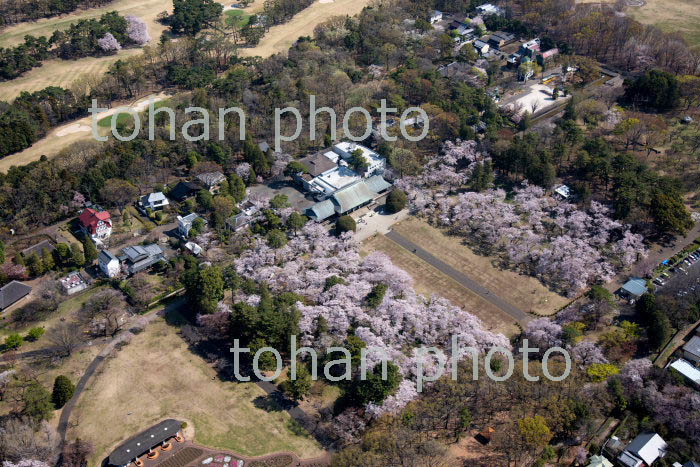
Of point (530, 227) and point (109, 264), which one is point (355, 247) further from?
point (109, 264)

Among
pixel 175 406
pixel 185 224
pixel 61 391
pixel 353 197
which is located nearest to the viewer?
Answer: pixel 61 391

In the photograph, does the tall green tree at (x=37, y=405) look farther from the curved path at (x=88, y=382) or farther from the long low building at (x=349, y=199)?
the long low building at (x=349, y=199)

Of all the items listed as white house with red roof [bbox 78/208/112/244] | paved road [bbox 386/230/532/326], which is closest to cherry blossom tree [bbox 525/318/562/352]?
paved road [bbox 386/230/532/326]

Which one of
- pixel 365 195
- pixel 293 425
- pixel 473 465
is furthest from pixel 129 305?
pixel 473 465

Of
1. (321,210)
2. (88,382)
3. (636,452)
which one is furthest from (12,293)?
(636,452)

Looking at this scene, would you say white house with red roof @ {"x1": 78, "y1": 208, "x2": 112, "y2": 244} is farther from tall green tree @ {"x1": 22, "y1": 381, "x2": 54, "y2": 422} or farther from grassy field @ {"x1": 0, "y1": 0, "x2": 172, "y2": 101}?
grassy field @ {"x1": 0, "y1": 0, "x2": 172, "y2": 101}

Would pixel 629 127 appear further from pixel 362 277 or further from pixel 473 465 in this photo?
pixel 473 465
